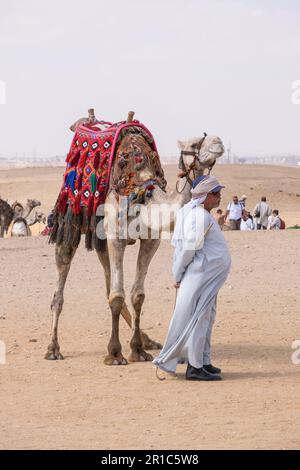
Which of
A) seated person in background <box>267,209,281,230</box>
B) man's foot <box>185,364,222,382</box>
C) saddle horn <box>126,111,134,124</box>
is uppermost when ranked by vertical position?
saddle horn <box>126,111,134,124</box>

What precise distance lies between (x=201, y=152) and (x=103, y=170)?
4.33 ft

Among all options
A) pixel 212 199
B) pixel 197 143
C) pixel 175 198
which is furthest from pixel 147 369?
pixel 197 143

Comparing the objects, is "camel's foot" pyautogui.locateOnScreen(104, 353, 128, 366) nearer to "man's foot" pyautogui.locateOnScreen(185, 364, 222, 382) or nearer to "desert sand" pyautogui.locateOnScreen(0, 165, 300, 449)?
"desert sand" pyautogui.locateOnScreen(0, 165, 300, 449)

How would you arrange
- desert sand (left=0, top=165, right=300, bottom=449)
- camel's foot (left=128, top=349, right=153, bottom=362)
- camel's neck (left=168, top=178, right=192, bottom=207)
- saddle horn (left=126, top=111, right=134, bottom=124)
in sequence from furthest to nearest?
saddle horn (left=126, top=111, right=134, bottom=124), camel's foot (left=128, top=349, right=153, bottom=362), camel's neck (left=168, top=178, right=192, bottom=207), desert sand (left=0, top=165, right=300, bottom=449)

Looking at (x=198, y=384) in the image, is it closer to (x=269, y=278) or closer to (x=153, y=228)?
(x=153, y=228)

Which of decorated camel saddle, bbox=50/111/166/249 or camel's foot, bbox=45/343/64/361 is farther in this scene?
camel's foot, bbox=45/343/64/361

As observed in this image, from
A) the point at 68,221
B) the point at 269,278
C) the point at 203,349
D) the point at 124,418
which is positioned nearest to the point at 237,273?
the point at 269,278

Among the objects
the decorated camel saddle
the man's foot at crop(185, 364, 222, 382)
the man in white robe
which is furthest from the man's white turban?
the man's foot at crop(185, 364, 222, 382)

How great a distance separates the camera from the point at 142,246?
10820 mm

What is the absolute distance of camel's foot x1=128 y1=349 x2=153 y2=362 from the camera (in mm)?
10672

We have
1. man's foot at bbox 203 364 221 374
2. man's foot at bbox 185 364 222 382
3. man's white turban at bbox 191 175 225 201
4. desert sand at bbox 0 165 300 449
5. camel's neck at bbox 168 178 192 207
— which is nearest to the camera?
desert sand at bbox 0 165 300 449

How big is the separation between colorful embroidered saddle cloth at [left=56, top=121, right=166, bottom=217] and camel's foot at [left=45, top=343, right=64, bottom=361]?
4.35ft

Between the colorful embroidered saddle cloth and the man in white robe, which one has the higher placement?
the colorful embroidered saddle cloth
